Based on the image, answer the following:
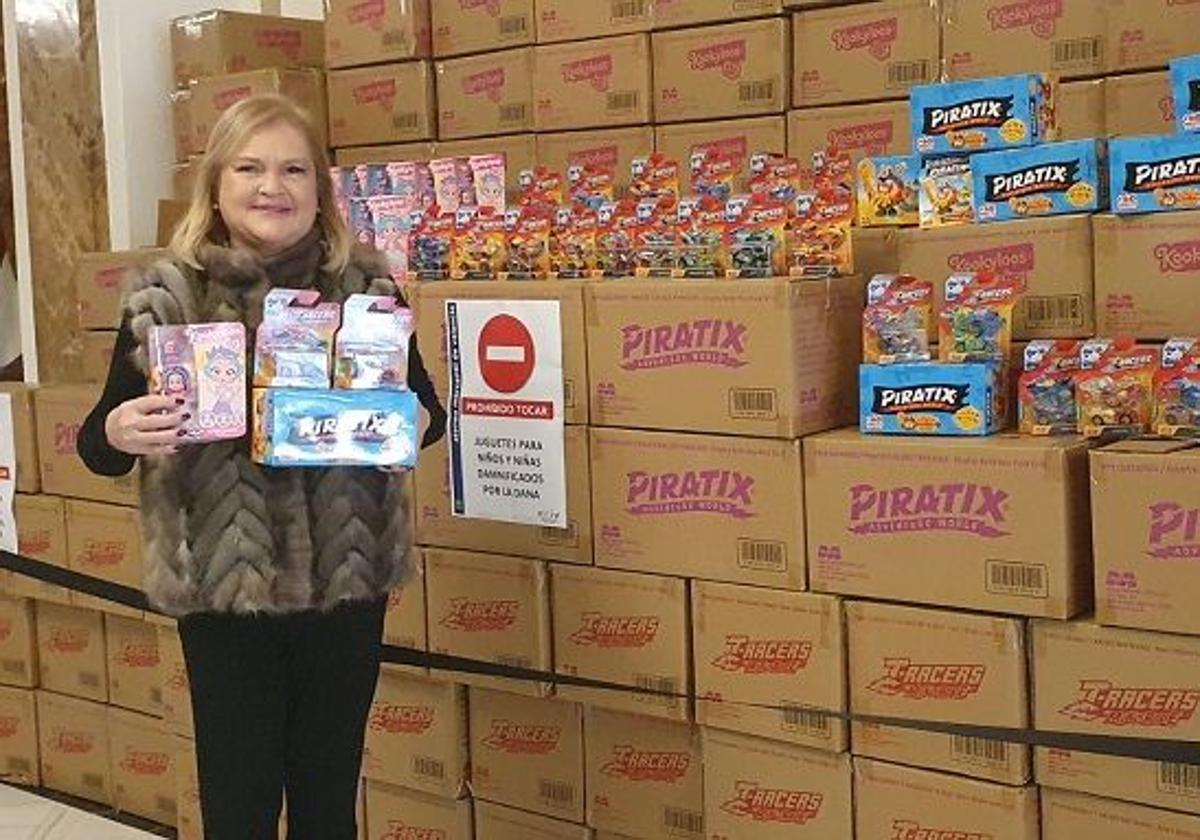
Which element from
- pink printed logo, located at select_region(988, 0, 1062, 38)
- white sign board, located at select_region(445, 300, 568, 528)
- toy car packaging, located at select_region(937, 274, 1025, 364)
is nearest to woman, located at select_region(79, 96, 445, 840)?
white sign board, located at select_region(445, 300, 568, 528)

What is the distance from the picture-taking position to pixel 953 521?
→ 2.47 meters

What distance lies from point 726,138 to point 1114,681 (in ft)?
5.52

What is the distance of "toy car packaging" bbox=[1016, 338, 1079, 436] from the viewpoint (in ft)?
8.19

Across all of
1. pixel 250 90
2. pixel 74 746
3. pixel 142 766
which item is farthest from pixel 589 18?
pixel 74 746

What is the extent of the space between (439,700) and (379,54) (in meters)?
1.79

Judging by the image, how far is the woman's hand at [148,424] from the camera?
2314 millimetres

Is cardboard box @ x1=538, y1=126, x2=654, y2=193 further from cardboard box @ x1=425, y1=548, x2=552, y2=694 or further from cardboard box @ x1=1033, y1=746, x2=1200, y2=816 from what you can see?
cardboard box @ x1=1033, y1=746, x2=1200, y2=816

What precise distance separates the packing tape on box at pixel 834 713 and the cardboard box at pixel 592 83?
135cm

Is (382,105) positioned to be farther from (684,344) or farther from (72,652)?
(684,344)

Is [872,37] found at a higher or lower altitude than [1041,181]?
higher

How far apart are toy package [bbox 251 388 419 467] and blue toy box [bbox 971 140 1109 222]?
0.98m

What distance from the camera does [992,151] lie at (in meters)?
2.71

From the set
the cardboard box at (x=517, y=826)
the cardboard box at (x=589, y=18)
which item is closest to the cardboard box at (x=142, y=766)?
the cardboard box at (x=517, y=826)

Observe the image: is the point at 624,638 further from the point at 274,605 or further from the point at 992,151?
the point at 992,151
